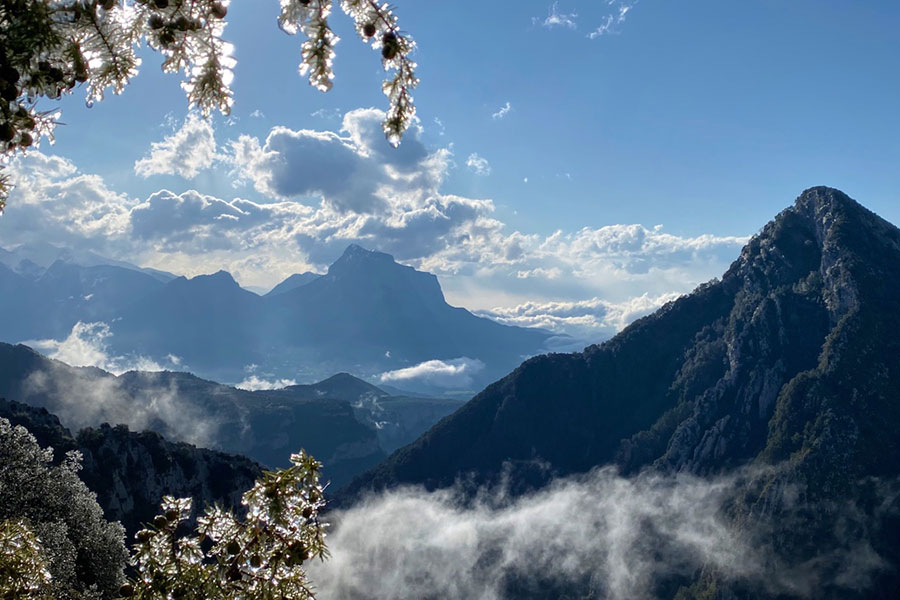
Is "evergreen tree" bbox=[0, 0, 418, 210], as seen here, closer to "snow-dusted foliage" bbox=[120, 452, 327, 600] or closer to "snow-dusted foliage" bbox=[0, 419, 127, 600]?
"snow-dusted foliage" bbox=[120, 452, 327, 600]

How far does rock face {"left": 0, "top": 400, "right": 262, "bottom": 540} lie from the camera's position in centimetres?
13950

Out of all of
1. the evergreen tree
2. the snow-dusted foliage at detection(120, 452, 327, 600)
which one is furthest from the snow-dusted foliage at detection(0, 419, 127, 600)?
the evergreen tree

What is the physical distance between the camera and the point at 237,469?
7131 inches

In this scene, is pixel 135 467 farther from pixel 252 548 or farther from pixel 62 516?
pixel 252 548

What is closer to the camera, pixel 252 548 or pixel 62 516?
pixel 252 548

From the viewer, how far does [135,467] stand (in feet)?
516

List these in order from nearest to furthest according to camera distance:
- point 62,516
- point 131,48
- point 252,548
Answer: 1. point 131,48
2. point 252,548
3. point 62,516

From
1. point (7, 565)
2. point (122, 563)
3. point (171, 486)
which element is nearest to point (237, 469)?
point (171, 486)

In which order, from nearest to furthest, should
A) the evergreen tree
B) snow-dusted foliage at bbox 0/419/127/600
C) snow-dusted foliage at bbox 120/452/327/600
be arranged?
the evergreen tree → snow-dusted foliage at bbox 120/452/327/600 → snow-dusted foliage at bbox 0/419/127/600

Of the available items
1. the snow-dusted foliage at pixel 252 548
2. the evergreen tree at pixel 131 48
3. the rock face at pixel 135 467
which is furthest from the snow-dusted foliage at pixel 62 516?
the rock face at pixel 135 467

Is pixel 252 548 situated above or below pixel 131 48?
below

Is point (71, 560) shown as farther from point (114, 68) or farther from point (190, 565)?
point (114, 68)

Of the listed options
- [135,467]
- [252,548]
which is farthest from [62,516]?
[135,467]

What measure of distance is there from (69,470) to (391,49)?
31.5 metres
